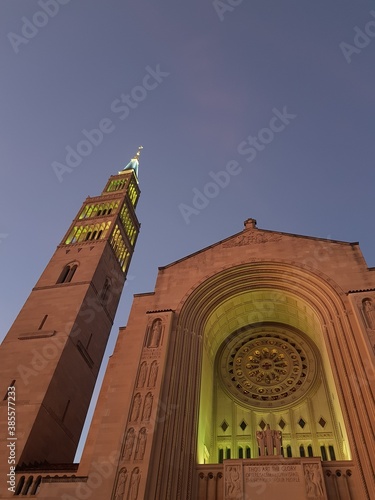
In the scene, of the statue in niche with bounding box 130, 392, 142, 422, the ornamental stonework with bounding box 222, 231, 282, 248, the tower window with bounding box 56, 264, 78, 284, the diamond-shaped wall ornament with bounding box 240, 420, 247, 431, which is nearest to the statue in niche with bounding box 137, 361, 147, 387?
the statue in niche with bounding box 130, 392, 142, 422

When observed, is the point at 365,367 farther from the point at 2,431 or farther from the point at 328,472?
the point at 2,431

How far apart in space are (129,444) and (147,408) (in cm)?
142

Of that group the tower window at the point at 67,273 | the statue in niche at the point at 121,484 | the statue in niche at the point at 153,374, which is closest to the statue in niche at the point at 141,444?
the statue in niche at the point at 121,484

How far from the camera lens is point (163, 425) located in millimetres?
14914

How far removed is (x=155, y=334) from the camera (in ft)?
59.4

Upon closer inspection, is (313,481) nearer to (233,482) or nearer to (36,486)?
(233,482)

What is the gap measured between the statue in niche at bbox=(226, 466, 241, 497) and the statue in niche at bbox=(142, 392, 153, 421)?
133 inches

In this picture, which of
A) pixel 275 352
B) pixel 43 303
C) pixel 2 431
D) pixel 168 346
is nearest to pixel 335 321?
pixel 275 352

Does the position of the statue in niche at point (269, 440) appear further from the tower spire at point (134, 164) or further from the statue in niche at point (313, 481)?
the tower spire at point (134, 164)

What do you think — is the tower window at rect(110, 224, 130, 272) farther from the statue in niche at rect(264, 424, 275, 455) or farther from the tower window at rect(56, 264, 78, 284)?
the statue in niche at rect(264, 424, 275, 455)

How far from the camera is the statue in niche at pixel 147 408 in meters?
15.0

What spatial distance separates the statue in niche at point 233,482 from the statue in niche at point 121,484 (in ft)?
11.2

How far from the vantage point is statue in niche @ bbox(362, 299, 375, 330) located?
1589cm

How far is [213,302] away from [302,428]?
22.4 feet
